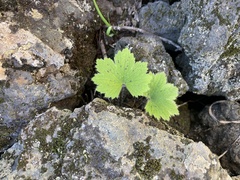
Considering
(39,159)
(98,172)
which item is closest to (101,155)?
(98,172)

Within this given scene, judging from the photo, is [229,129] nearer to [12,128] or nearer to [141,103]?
[141,103]

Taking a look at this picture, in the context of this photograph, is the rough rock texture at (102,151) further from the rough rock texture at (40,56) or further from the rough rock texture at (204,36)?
the rough rock texture at (204,36)

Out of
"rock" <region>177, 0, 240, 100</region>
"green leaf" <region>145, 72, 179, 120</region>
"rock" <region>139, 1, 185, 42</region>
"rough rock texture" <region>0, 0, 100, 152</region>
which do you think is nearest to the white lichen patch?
"rough rock texture" <region>0, 0, 100, 152</region>

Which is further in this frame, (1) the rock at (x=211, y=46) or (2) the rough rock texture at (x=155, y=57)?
(2) the rough rock texture at (x=155, y=57)

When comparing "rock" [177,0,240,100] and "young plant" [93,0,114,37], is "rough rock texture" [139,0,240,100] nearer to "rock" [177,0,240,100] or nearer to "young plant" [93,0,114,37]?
"rock" [177,0,240,100]

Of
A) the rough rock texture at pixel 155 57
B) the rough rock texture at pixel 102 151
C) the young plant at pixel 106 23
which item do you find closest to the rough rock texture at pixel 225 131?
the rough rock texture at pixel 155 57

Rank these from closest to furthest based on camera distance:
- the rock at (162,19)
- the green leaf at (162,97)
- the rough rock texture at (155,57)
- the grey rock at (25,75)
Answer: the grey rock at (25,75), the green leaf at (162,97), the rough rock texture at (155,57), the rock at (162,19)

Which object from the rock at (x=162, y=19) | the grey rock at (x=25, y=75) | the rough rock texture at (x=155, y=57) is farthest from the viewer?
the rock at (x=162, y=19)
